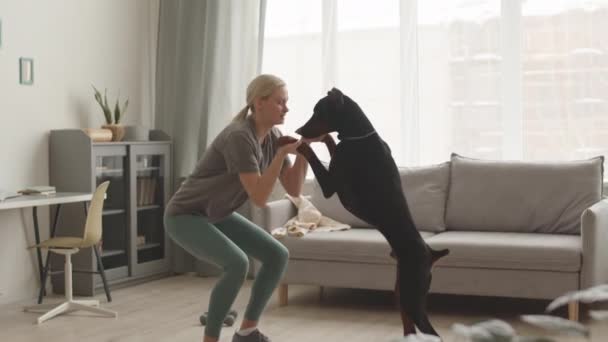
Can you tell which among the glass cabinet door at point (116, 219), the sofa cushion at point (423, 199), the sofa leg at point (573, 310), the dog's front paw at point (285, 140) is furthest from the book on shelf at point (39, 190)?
the sofa leg at point (573, 310)

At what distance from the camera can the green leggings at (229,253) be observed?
2.95 meters

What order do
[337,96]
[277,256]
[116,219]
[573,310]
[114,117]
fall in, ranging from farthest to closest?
[114,117]
[116,219]
[573,310]
[277,256]
[337,96]

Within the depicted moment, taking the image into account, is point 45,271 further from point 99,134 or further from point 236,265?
point 236,265

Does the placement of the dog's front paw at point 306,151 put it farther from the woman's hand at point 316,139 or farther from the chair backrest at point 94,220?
the chair backrest at point 94,220

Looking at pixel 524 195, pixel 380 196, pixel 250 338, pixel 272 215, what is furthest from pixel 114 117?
pixel 380 196

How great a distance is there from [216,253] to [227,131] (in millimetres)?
454

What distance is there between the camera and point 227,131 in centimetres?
299

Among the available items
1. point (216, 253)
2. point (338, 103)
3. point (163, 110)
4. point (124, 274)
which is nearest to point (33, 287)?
point (124, 274)

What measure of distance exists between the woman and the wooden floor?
65 cm

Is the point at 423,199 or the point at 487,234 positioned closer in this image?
the point at 487,234

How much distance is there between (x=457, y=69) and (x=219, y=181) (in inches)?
93.5

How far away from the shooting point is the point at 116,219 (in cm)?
504

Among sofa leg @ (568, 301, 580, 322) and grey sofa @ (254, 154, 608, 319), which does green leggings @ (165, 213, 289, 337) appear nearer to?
grey sofa @ (254, 154, 608, 319)

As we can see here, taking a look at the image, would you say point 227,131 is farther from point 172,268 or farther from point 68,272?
point 172,268
